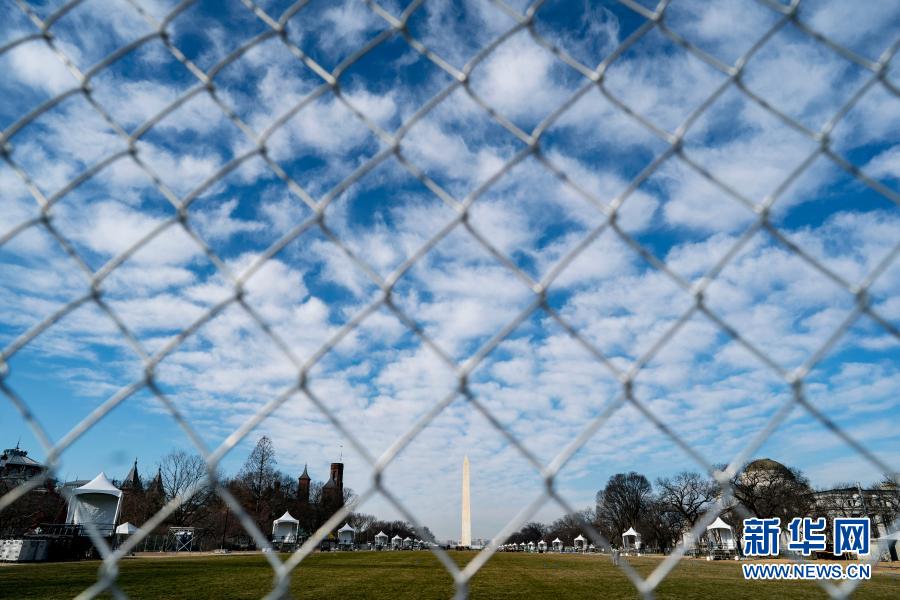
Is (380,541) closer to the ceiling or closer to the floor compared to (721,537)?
closer to the floor

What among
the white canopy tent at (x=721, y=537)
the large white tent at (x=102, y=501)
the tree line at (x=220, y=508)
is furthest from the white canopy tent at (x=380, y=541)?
the large white tent at (x=102, y=501)

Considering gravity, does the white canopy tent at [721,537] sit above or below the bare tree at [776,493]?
below

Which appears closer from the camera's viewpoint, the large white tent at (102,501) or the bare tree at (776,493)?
the large white tent at (102,501)

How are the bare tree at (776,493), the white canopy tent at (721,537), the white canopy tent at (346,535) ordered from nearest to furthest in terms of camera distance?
the white canopy tent at (721,537)
the bare tree at (776,493)
the white canopy tent at (346,535)

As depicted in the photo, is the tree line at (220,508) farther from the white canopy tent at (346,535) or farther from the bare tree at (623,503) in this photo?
the bare tree at (623,503)

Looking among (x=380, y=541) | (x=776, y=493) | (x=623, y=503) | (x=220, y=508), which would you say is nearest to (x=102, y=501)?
(x=220, y=508)

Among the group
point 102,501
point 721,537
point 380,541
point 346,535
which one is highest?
point 102,501

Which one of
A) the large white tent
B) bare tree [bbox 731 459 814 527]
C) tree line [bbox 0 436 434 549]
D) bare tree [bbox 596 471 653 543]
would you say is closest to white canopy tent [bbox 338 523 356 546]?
tree line [bbox 0 436 434 549]

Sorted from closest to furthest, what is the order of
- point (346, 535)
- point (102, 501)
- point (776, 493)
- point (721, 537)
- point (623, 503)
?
point (102, 501) < point (721, 537) < point (776, 493) < point (346, 535) < point (623, 503)

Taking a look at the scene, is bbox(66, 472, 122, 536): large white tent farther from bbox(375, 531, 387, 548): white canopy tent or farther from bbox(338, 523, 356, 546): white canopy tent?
bbox(375, 531, 387, 548): white canopy tent

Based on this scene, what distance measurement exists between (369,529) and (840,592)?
80.2 meters

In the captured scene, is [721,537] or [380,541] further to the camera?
[380,541]

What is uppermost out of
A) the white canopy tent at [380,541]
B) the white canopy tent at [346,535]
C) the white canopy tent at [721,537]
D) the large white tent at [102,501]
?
the large white tent at [102,501]

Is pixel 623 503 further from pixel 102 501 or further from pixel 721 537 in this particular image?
pixel 102 501
